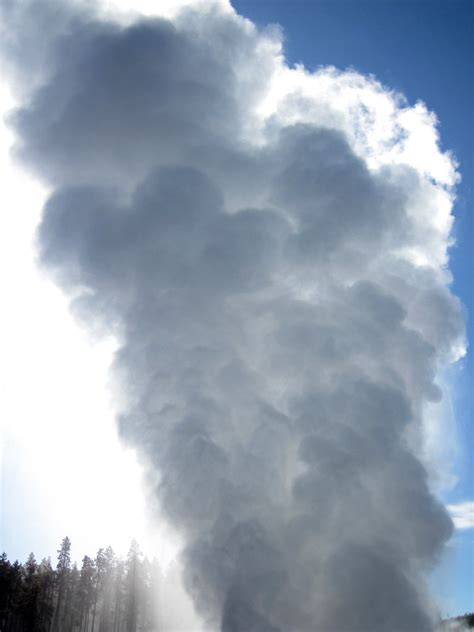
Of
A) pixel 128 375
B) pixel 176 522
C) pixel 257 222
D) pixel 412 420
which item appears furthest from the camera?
pixel 257 222

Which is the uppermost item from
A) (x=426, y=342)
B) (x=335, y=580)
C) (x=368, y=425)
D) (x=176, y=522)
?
(x=426, y=342)

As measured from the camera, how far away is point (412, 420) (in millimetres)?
44719

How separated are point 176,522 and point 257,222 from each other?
2996cm

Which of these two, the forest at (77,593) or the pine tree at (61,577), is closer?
the forest at (77,593)

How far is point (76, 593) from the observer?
258ft

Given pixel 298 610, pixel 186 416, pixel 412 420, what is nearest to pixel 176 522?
pixel 186 416

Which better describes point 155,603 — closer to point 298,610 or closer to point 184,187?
point 298,610

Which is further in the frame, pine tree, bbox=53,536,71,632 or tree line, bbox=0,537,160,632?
pine tree, bbox=53,536,71,632

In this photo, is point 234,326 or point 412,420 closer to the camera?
point 412,420

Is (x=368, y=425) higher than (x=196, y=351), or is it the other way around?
(x=196, y=351)

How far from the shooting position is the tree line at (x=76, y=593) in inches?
2486

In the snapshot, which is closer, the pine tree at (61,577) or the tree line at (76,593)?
the tree line at (76,593)

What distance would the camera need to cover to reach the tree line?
63.2 meters

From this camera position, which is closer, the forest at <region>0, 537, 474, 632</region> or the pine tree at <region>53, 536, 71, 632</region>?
the forest at <region>0, 537, 474, 632</region>
